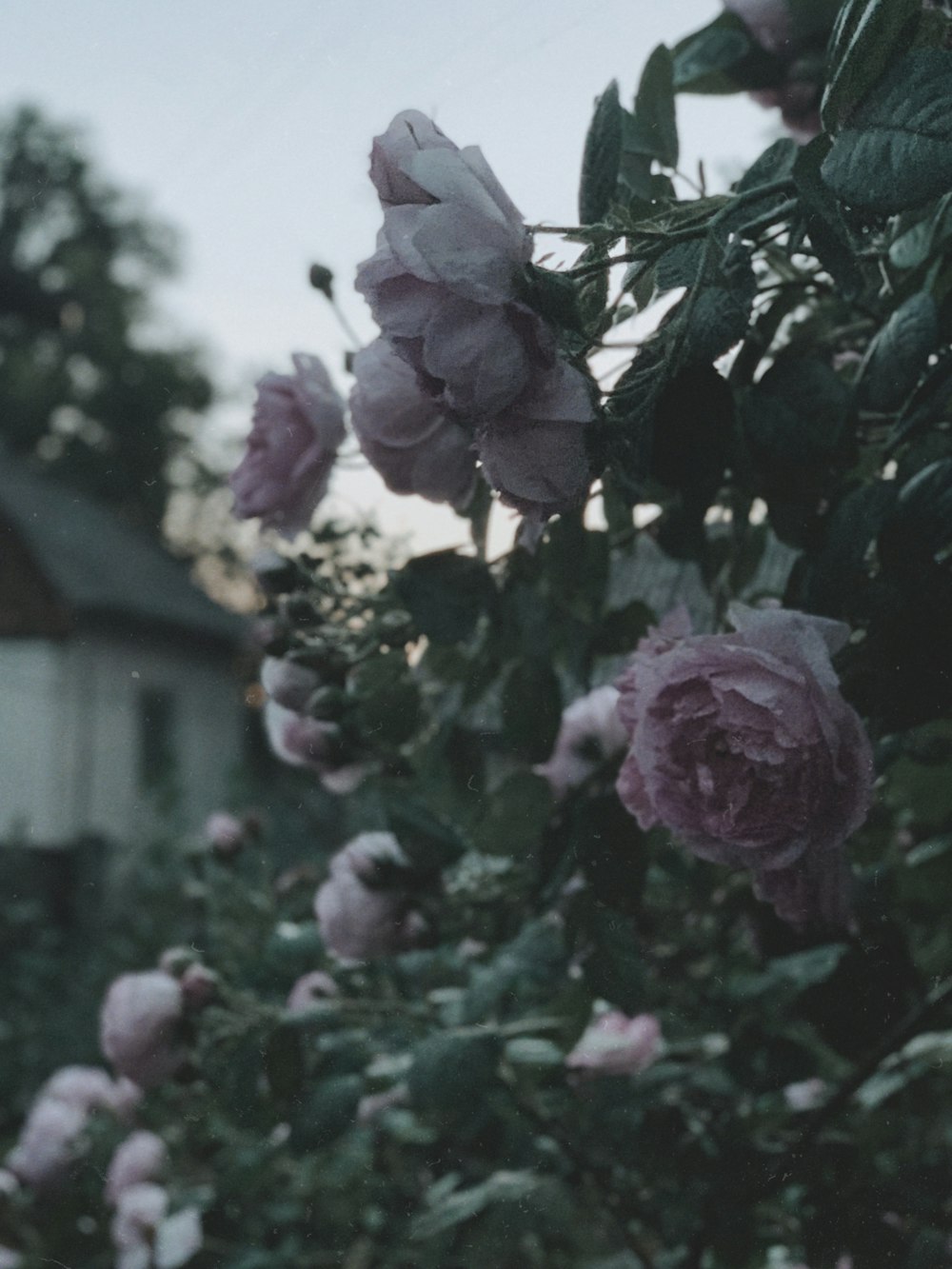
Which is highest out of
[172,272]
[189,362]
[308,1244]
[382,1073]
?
[172,272]

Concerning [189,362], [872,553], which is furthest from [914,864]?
[189,362]

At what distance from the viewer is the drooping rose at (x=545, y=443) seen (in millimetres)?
427

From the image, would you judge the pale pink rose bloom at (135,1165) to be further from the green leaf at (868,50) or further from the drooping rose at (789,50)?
the green leaf at (868,50)

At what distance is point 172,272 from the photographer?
63.8 ft

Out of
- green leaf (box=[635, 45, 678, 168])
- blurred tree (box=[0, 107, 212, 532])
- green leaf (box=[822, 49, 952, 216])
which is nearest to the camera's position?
green leaf (box=[822, 49, 952, 216])

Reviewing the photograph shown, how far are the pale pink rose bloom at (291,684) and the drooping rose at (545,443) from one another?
389 mm

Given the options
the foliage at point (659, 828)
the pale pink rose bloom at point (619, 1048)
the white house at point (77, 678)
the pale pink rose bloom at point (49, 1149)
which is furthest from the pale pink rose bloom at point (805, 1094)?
the white house at point (77, 678)

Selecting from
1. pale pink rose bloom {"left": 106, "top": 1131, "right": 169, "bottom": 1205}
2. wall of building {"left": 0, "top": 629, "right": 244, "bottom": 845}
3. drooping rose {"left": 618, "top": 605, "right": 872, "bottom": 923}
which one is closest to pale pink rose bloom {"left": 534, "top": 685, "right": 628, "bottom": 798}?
drooping rose {"left": 618, "top": 605, "right": 872, "bottom": 923}

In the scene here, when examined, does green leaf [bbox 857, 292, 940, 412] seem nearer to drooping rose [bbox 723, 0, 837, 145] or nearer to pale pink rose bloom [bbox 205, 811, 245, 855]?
drooping rose [bbox 723, 0, 837, 145]

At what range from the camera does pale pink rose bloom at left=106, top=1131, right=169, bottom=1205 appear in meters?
1.40

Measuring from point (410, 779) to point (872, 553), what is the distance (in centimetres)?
46

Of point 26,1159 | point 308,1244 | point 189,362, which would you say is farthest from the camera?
point 189,362

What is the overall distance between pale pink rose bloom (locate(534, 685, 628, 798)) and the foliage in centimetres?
2

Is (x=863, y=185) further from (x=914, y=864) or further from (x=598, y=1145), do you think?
(x=598, y=1145)
